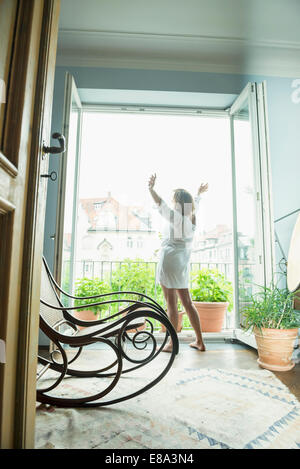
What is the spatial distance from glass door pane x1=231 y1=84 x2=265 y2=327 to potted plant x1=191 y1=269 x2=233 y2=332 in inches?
8.9

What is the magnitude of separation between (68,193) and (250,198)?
179 cm

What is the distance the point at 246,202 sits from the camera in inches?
112

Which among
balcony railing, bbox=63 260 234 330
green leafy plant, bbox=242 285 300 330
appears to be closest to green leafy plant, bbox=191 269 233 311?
balcony railing, bbox=63 260 234 330

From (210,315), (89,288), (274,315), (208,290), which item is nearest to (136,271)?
(89,288)

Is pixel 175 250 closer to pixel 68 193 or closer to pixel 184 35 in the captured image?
pixel 68 193

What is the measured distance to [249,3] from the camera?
2.41 meters

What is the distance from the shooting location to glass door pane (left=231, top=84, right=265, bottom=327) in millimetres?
2586

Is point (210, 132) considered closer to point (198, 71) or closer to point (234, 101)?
point (234, 101)

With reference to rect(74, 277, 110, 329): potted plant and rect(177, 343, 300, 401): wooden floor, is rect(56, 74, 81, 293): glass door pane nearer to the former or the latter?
rect(74, 277, 110, 329): potted plant

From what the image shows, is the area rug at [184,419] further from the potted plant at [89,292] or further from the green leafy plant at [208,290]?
the green leafy plant at [208,290]

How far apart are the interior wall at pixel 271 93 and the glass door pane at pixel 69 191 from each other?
0.21 m

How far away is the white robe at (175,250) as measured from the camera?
2.43m

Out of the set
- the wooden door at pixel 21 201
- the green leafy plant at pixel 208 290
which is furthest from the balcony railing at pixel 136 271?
the wooden door at pixel 21 201

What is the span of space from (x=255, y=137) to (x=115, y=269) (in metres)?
2.36
